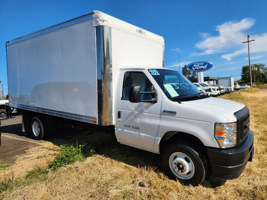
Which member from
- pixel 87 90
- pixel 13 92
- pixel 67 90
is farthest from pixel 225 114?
pixel 13 92

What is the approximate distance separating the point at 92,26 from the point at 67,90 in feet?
5.68

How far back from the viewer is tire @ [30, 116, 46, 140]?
19.8ft

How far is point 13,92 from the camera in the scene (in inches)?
270

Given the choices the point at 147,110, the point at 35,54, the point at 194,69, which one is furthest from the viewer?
the point at 194,69

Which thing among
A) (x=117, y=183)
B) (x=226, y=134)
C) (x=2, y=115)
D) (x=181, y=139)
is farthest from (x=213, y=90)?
(x=117, y=183)

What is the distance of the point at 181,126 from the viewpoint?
3225 millimetres

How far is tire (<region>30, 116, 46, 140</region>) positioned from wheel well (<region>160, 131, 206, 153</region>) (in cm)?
422

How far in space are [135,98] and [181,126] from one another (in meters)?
0.93

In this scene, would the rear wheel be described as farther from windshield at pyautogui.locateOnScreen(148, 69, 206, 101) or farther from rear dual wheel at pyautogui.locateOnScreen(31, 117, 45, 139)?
windshield at pyautogui.locateOnScreen(148, 69, 206, 101)

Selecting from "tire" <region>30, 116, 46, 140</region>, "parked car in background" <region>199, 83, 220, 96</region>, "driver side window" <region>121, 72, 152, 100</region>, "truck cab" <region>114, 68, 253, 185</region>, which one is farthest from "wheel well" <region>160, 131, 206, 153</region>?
"parked car in background" <region>199, 83, 220, 96</region>

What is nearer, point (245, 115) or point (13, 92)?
point (245, 115)

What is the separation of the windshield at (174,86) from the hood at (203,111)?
0.21 m

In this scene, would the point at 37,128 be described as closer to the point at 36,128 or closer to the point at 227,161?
the point at 36,128

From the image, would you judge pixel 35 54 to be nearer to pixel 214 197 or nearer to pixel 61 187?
pixel 61 187
